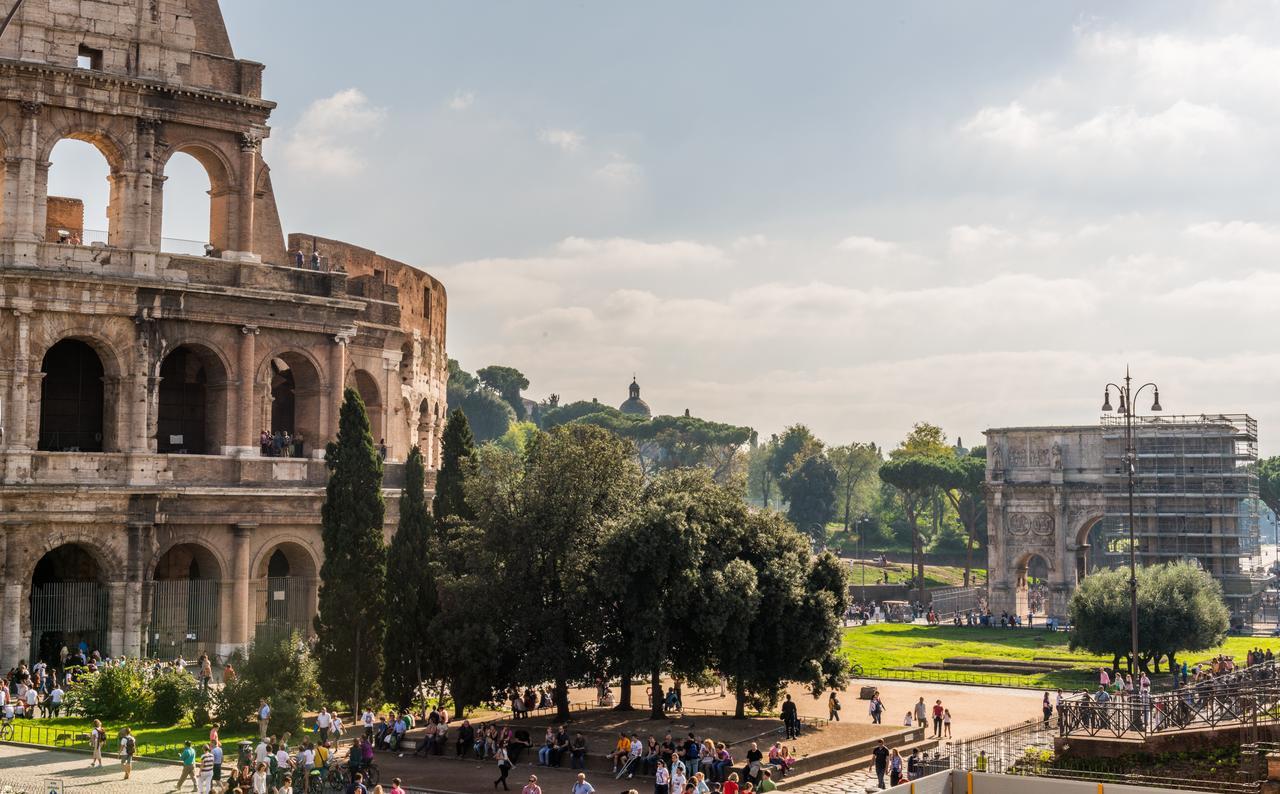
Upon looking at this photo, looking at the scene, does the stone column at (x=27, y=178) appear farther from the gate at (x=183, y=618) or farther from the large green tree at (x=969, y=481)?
the large green tree at (x=969, y=481)

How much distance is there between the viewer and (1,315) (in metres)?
37.1

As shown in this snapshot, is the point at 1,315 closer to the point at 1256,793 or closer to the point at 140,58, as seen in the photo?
the point at 140,58

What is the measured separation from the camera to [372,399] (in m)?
47.3

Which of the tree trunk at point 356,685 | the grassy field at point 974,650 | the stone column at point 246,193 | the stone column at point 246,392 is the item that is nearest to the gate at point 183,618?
the stone column at point 246,392

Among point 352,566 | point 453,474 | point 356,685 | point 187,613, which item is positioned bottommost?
point 356,685

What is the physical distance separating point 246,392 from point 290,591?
20.0 feet

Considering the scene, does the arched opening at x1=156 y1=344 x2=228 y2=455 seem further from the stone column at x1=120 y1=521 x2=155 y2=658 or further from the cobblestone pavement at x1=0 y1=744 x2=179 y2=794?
the cobblestone pavement at x1=0 y1=744 x2=179 y2=794

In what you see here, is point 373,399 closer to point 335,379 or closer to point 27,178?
point 335,379

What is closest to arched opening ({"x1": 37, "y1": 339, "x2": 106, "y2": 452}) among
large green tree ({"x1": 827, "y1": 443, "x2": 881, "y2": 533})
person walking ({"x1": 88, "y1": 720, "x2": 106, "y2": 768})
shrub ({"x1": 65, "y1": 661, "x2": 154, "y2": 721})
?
shrub ({"x1": 65, "y1": 661, "x2": 154, "y2": 721})

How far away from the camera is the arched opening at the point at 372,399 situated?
1850 inches

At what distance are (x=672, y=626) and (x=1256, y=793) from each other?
13152 millimetres

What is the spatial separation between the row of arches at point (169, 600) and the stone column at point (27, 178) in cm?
875

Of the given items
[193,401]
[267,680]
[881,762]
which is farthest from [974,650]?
[267,680]

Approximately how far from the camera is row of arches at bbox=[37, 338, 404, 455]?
40125 mm
